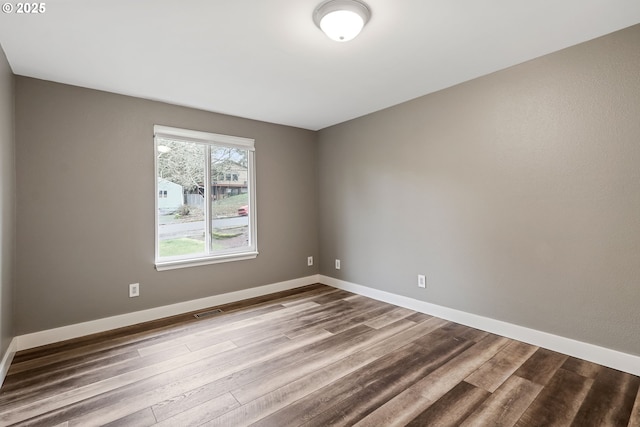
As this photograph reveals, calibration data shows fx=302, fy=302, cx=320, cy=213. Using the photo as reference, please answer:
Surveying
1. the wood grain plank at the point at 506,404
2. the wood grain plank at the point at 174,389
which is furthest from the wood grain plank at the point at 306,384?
the wood grain plank at the point at 506,404

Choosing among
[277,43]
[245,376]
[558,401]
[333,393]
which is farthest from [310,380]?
[277,43]

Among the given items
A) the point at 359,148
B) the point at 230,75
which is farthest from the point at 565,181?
the point at 230,75

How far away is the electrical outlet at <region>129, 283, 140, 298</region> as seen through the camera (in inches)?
122

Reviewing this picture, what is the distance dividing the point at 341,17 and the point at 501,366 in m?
Result: 2.62

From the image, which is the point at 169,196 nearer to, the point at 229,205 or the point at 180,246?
the point at 180,246

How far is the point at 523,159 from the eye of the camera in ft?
8.45

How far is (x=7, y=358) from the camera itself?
2.25 metres

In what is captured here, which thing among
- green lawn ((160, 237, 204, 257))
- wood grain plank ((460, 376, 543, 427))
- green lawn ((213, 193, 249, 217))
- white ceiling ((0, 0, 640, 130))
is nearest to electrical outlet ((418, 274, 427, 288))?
wood grain plank ((460, 376, 543, 427))

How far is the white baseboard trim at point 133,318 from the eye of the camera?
264cm

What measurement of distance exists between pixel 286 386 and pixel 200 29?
8.00ft

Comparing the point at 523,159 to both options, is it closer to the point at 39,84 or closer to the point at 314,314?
the point at 314,314

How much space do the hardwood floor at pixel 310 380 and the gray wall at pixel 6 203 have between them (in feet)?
1.22

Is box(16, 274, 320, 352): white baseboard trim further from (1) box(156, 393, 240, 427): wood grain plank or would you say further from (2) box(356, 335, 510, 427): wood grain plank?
(2) box(356, 335, 510, 427): wood grain plank

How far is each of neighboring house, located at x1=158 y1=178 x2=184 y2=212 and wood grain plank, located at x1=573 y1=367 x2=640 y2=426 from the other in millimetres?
3743
